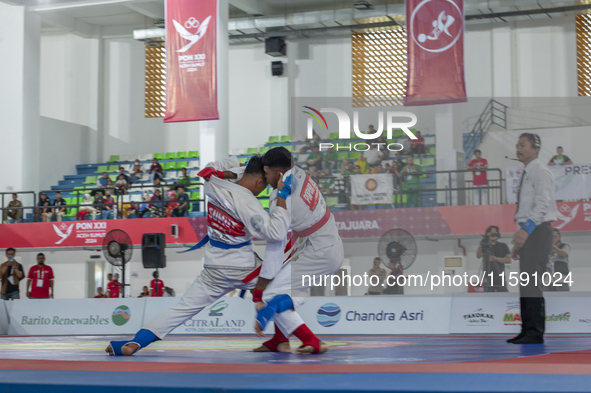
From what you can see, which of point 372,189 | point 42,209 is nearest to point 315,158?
point 372,189

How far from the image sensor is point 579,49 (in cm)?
2036

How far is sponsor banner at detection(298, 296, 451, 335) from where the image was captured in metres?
9.21

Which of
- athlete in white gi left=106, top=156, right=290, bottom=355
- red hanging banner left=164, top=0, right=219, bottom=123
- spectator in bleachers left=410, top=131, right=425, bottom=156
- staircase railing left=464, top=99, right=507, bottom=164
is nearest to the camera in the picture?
athlete in white gi left=106, top=156, right=290, bottom=355

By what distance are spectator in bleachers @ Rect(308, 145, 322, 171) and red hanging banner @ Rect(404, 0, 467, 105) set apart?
384cm

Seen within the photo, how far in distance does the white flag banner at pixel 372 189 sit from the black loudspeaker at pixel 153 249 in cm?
489

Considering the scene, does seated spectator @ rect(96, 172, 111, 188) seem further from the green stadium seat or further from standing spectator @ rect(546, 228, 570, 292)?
standing spectator @ rect(546, 228, 570, 292)

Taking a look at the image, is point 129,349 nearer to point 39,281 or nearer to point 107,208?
point 39,281

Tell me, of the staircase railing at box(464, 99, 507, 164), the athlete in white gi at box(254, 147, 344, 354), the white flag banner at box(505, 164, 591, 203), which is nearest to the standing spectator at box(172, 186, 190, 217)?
the staircase railing at box(464, 99, 507, 164)

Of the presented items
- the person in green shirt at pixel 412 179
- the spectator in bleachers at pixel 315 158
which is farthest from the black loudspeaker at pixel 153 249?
the person in green shirt at pixel 412 179

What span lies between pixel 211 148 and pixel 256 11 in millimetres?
6070

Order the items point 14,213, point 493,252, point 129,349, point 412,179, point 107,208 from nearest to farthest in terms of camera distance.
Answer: point 129,349, point 493,252, point 412,179, point 107,208, point 14,213

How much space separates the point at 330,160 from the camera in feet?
25.2

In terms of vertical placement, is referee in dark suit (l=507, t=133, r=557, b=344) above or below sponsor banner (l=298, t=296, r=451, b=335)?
above

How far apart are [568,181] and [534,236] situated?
5.81 ft
